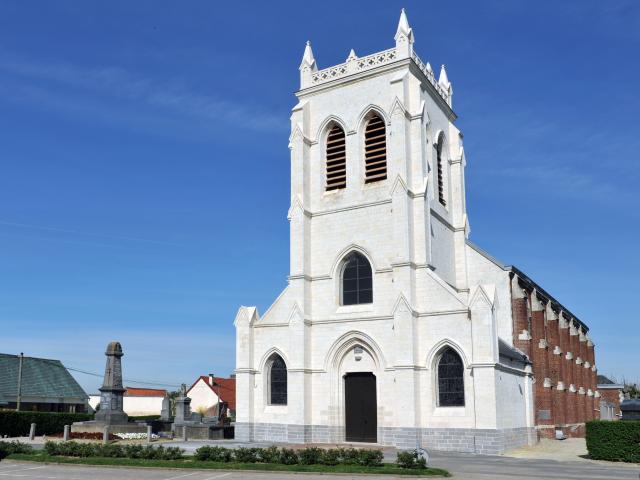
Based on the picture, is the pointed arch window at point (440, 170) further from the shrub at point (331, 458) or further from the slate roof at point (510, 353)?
the shrub at point (331, 458)

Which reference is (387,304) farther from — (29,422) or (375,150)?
(29,422)

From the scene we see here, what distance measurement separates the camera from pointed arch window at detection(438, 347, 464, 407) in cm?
2645

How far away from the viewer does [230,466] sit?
18766 millimetres

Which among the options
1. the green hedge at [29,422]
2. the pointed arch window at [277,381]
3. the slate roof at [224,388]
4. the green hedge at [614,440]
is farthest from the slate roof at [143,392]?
the green hedge at [614,440]

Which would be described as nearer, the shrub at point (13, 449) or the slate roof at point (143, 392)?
the shrub at point (13, 449)

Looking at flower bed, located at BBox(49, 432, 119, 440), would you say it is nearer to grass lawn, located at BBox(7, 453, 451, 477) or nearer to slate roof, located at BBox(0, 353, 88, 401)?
grass lawn, located at BBox(7, 453, 451, 477)

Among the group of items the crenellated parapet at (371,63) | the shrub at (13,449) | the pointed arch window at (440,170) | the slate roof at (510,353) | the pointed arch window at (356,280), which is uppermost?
the crenellated parapet at (371,63)

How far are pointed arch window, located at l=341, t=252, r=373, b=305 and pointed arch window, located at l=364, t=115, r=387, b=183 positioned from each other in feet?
12.5

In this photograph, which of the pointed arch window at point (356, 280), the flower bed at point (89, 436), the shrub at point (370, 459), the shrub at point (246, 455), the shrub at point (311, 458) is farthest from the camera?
the flower bed at point (89, 436)

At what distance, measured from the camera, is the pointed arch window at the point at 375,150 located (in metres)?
30.9

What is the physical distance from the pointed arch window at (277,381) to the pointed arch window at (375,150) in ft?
30.6

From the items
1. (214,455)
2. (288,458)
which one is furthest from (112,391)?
(288,458)

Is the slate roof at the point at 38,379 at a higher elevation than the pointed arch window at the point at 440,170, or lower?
lower

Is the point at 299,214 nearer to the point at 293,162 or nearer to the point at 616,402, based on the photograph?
the point at 293,162
